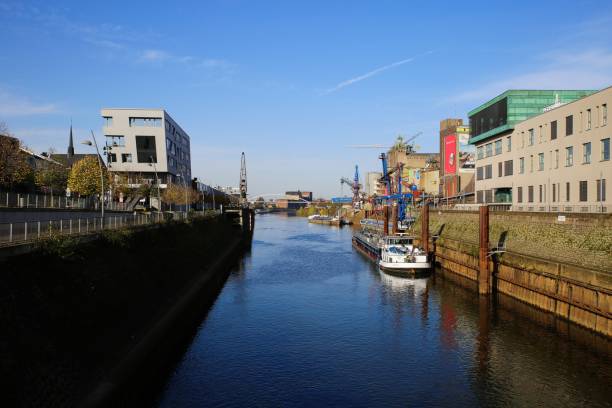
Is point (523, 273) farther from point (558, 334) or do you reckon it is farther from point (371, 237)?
point (371, 237)

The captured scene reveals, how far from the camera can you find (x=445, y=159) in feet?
453

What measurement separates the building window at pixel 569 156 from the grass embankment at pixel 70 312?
4431cm

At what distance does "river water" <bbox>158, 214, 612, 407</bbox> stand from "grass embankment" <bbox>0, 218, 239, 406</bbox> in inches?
160

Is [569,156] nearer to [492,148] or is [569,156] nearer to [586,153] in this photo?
[586,153]

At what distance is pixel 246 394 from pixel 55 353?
30.1 feet

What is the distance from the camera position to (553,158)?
2238 inches

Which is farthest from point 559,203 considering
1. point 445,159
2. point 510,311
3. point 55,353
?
point 445,159

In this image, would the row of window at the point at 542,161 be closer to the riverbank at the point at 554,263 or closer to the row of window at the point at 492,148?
the row of window at the point at 492,148

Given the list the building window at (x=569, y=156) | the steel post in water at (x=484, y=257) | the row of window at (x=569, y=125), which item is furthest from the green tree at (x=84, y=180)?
the building window at (x=569, y=156)

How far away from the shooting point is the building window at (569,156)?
52719mm

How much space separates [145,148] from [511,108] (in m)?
72.7

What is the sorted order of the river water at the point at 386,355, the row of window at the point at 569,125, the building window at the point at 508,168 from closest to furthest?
the river water at the point at 386,355
the row of window at the point at 569,125
the building window at the point at 508,168

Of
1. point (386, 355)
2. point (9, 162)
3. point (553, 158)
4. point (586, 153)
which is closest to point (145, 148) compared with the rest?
point (9, 162)

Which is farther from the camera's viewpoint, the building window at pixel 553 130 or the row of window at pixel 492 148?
the row of window at pixel 492 148
